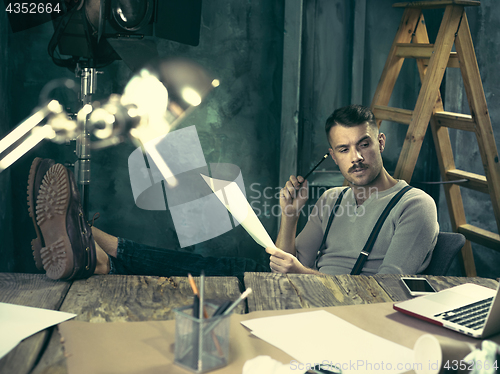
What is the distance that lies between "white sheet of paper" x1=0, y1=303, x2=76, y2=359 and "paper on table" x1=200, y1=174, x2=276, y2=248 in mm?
1563

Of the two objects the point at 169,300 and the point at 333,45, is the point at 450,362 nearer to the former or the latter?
the point at 169,300

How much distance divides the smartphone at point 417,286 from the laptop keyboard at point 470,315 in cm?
15

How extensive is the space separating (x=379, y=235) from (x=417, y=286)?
515 mm

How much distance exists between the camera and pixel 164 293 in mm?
1098

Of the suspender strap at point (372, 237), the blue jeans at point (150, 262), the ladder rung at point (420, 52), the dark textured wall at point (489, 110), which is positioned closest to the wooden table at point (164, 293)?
the suspender strap at point (372, 237)

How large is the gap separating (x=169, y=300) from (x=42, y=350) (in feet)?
1.05

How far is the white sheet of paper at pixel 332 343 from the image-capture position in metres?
0.74

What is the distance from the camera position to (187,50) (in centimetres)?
267

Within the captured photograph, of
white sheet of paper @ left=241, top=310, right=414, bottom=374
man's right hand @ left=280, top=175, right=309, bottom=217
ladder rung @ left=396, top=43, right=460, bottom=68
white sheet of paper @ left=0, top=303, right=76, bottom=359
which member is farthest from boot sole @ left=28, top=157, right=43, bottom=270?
ladder rung @ left=396, top=43, right=460, bottom=68

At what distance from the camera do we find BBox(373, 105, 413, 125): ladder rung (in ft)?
7.53

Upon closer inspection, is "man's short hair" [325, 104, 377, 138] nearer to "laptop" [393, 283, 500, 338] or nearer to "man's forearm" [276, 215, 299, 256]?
"man's forearm" [276, 215, 299, 256]

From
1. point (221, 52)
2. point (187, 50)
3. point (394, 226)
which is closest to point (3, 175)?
point (187, 50)

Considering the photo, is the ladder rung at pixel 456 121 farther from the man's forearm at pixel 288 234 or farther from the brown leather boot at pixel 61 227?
the brown leather boot at pixel 61 227

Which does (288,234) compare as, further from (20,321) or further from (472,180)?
(20,321)
